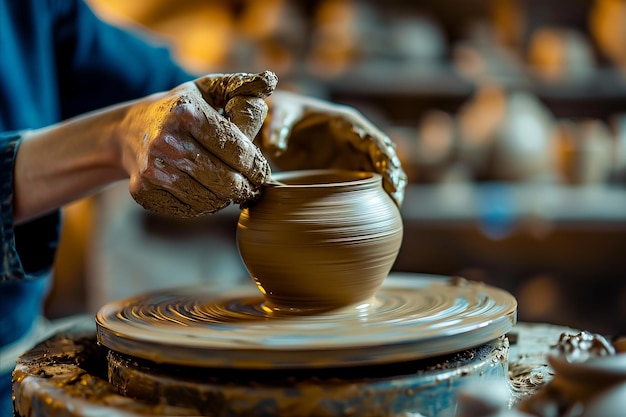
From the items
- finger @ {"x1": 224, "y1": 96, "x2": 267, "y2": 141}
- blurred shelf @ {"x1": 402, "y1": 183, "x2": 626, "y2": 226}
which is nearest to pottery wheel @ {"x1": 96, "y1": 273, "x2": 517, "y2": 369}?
finger @ {"x1": 224, "y1": 96, "x2": 267, "y2": 141}

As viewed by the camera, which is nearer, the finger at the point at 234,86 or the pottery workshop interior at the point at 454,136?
the finger at the point at 234,86

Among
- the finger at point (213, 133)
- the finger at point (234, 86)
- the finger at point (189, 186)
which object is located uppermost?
the finger at point (234, 86)

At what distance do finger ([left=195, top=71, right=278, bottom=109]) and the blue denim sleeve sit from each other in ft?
1.20

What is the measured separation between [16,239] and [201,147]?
48 cm

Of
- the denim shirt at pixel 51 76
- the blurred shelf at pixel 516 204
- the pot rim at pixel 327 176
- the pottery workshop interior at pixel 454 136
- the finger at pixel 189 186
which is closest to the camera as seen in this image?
the finger at pixel 189 186

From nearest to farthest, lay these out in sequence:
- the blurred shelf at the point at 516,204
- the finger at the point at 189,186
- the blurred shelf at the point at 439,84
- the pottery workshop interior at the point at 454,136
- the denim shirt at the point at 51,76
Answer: the finger at the point at 189,186 < the denim shirt at the point at 51,76 < the blurred shelf at the point at 516,204 < the pottery workshop interior at the point at 454,136 < the blurred shelf at the point at 439,84

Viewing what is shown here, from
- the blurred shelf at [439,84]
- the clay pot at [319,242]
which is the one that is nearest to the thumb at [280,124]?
the clay pot at [319,242]

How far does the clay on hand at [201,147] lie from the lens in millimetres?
945

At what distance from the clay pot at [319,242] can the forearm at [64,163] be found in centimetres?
26

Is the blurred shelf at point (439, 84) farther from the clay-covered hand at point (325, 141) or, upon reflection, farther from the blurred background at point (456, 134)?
the clay-covered hand at point (325, 141)

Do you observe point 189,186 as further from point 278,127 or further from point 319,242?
point 278,127

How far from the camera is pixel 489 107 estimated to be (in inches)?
129

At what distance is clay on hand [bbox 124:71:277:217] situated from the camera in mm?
945

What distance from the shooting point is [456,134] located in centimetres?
318
